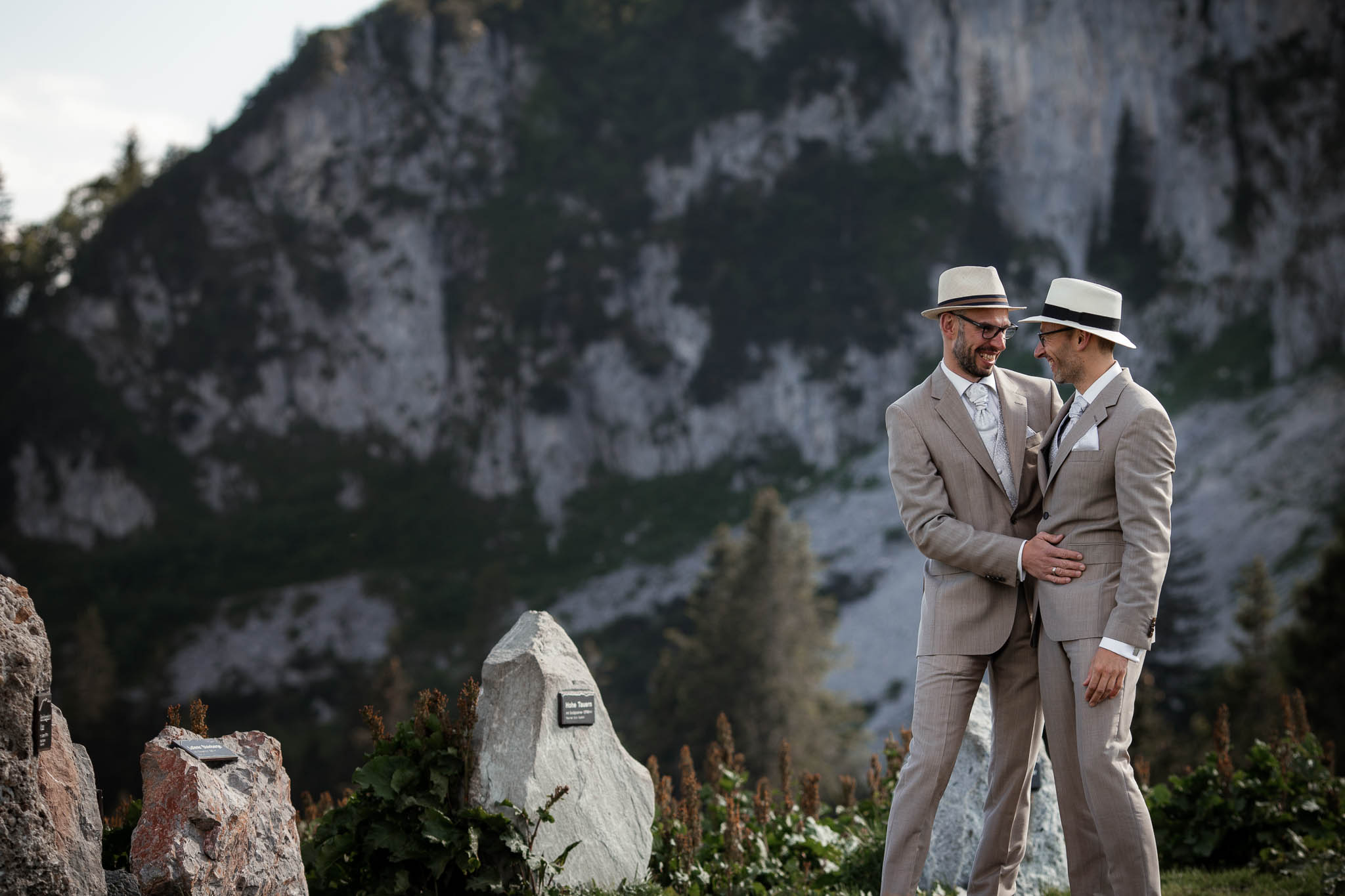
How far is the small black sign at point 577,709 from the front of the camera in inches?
245

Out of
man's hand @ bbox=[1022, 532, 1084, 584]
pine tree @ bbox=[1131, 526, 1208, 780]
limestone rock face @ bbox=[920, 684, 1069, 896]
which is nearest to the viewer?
man's hand @ bbox=[1022, 532, 1084, 584]

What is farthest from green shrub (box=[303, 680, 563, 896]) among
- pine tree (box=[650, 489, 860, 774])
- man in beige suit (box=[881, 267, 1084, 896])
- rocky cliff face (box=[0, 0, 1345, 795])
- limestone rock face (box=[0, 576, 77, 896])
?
rocky cliff face (box=[0, 0, 1345, 795])

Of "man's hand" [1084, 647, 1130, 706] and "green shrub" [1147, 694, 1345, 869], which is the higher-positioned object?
"man's hand" [1084, 647, 1130, 706]

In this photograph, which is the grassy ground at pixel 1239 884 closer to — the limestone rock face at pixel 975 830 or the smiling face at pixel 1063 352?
the limestone rock face at pixel 975 830

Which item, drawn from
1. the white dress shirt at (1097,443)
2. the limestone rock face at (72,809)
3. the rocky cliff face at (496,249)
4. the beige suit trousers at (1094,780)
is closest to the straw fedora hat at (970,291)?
the white dress shirt at (1097,443)

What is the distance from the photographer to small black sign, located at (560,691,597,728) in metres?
6.23

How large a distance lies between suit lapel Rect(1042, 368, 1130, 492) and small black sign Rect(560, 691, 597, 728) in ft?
9.08

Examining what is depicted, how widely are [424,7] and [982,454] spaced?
103646mm

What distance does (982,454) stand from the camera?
208 inches

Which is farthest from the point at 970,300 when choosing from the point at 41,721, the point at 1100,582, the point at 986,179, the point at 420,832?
the point at 986,179

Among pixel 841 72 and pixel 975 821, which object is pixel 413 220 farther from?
pixel 975 821

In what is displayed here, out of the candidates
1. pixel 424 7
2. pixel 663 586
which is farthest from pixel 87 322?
pixel 663 586

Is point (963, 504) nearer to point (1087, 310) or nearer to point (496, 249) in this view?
point (1087, 310)

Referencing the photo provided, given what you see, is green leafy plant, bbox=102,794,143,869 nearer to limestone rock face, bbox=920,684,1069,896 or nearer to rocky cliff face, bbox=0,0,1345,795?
limestone rock face, bbox=920,684,1069,896
